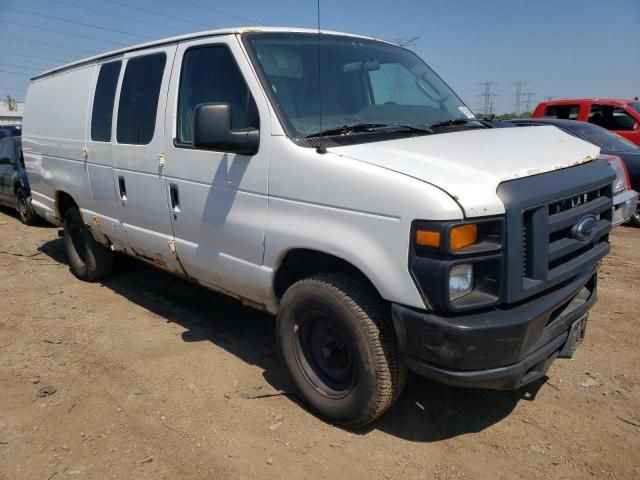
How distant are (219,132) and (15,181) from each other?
8.34 metres

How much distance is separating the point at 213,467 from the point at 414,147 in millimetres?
Answer: 1972

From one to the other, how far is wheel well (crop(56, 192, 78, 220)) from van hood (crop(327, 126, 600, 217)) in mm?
3963

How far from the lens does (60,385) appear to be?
3535 millimetres

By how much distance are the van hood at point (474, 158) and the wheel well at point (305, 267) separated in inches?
23.6

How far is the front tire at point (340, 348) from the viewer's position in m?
2.63

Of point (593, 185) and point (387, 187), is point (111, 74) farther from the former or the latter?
point (593, 185)

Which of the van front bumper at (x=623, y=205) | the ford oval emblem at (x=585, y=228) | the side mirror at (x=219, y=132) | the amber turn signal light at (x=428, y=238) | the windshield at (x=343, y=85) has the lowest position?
the van front bumper at (x=623, y=205)

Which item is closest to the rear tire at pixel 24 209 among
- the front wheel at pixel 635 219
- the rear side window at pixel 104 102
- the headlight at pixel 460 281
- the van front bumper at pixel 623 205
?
the rear side window at pixel 104 102

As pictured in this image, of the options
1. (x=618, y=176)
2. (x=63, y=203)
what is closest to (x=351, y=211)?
(x=63, y=203)

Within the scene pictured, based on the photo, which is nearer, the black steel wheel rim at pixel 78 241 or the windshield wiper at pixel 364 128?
the windshield wiper at pixel 364 128

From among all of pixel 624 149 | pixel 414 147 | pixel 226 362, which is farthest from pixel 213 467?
pixel 624 149

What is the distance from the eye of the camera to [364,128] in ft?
10.0

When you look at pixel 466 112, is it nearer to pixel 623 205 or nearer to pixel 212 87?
pixel 212 87

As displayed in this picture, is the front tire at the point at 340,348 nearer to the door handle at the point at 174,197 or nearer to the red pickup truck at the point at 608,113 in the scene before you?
the door handle at the point at 174,197
